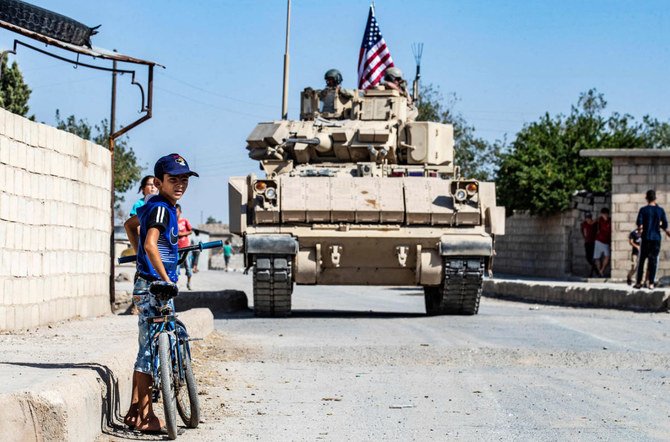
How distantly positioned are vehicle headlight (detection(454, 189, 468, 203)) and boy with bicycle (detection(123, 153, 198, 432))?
29.2 ft

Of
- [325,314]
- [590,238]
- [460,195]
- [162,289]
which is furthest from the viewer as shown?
[590,238]

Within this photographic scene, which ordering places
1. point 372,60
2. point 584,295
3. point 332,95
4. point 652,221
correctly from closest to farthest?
point 652,221 < point 332,95 < point 584,295 < point 372,60

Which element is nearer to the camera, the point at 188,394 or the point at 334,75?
the point at 188,394

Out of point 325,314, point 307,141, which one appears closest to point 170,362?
point 325,314

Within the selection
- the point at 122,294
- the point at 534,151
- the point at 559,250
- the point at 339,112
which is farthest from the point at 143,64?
the point at 534,151

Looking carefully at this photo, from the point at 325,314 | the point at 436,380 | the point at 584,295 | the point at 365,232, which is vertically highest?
the point at 365,232

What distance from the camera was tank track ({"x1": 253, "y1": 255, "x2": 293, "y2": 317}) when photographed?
14766 millimetres

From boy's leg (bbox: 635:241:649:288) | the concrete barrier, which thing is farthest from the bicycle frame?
boy's leg (bbox: 635:241:649:288)

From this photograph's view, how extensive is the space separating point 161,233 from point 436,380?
10.3 feet

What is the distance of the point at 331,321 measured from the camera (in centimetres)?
1494

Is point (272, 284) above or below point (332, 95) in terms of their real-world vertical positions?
below

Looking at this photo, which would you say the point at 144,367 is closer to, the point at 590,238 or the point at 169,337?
the point at 169,337

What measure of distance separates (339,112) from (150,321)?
41.3ft

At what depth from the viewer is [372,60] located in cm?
2738
